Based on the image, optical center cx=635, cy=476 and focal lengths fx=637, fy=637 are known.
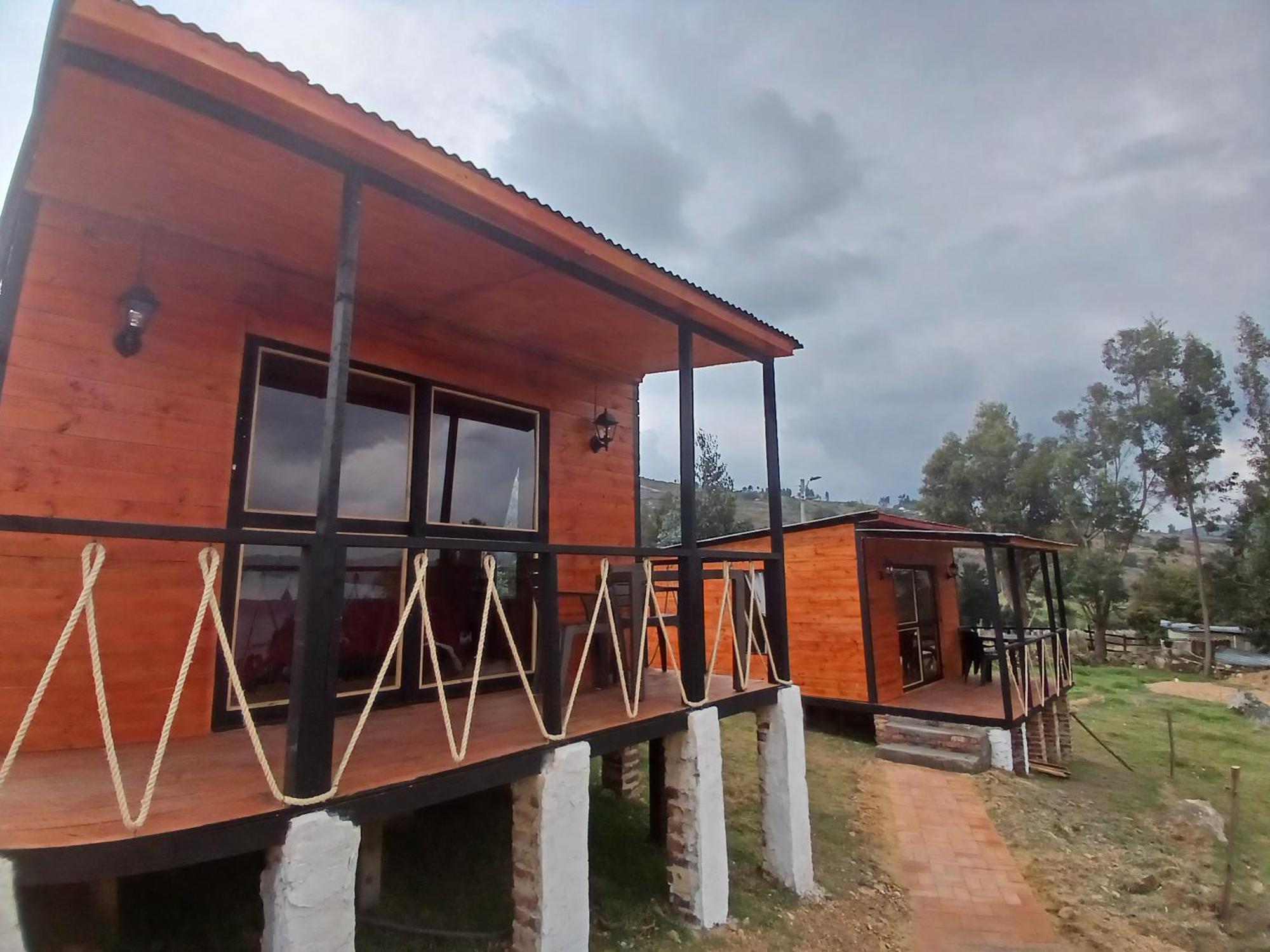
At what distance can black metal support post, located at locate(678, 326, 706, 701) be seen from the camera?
4301 mm

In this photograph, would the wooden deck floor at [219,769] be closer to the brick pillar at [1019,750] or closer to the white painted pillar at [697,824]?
the white painted pillar at [697,824]

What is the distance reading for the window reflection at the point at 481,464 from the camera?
15.6ft

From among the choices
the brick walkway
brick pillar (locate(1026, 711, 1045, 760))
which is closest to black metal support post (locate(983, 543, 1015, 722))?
brick pillar (locate(1026, 711, 1045, 760))

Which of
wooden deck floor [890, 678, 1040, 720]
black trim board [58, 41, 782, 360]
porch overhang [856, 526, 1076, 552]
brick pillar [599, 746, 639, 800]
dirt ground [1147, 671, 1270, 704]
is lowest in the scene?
dirt ground [1147, 671, 1270, 704]

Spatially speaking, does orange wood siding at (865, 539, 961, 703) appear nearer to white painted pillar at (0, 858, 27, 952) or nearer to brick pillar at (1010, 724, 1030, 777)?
brick pillar at (1010, 724, 1030, 777)

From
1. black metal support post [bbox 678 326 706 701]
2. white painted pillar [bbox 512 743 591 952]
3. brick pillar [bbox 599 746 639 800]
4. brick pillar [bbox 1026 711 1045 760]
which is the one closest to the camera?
white painted pillar [bbox 512 743 591 952]

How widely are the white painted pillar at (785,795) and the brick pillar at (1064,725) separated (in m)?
7.63

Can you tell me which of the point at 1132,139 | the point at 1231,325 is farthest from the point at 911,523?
the point at 1231,325

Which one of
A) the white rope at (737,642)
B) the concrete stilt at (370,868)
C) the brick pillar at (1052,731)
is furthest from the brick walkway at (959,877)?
the concrete stilt at (370,868)

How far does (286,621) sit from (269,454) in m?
Result: 1.00

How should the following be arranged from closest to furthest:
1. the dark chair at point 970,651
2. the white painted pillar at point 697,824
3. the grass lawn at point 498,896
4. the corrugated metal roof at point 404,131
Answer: the corrugated metal roof at point 404,131 → the grass lawn at point 498,896 → the white painted pillar at point 697,824 → the dark chair at point 970,651

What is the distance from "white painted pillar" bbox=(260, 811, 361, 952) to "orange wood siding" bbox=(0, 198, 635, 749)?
Result: 1.47 m

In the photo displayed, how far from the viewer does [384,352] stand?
4.45 meters

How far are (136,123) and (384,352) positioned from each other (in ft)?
6.38
